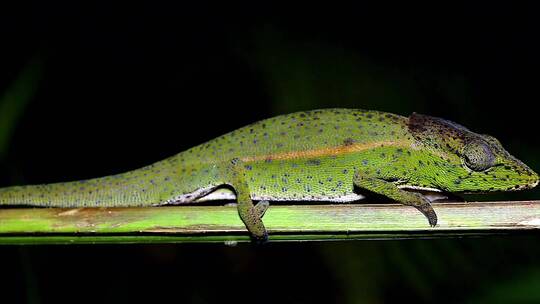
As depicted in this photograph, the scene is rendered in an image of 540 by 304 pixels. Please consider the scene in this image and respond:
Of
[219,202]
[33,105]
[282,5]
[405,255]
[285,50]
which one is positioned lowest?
[405,255]

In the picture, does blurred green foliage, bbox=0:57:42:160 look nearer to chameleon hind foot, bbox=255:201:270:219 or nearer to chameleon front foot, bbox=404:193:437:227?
chameleon hind foot, bbox=255:201:270:219

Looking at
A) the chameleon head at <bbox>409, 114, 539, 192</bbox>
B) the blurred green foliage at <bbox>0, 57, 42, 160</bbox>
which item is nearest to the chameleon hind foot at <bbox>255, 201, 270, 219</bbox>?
the chameleon head at <bbox>409, 114, 539, 192</bbox>

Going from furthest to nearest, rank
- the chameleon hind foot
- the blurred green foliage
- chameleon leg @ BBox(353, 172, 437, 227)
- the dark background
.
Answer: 1. the blurred green foliage
2. the dark background
3. the chameleon hind foot
4. chameleon leg @ BBox(353, 172, 437, 227)

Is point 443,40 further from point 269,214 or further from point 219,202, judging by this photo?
point 269,214

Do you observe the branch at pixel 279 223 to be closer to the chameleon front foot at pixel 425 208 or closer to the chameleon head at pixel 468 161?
the chameleon front foot at pixel 425 208

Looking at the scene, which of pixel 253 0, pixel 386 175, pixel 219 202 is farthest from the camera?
pixel 253 0

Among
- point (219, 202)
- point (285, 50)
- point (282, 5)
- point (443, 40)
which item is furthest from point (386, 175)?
point (282, 5)
